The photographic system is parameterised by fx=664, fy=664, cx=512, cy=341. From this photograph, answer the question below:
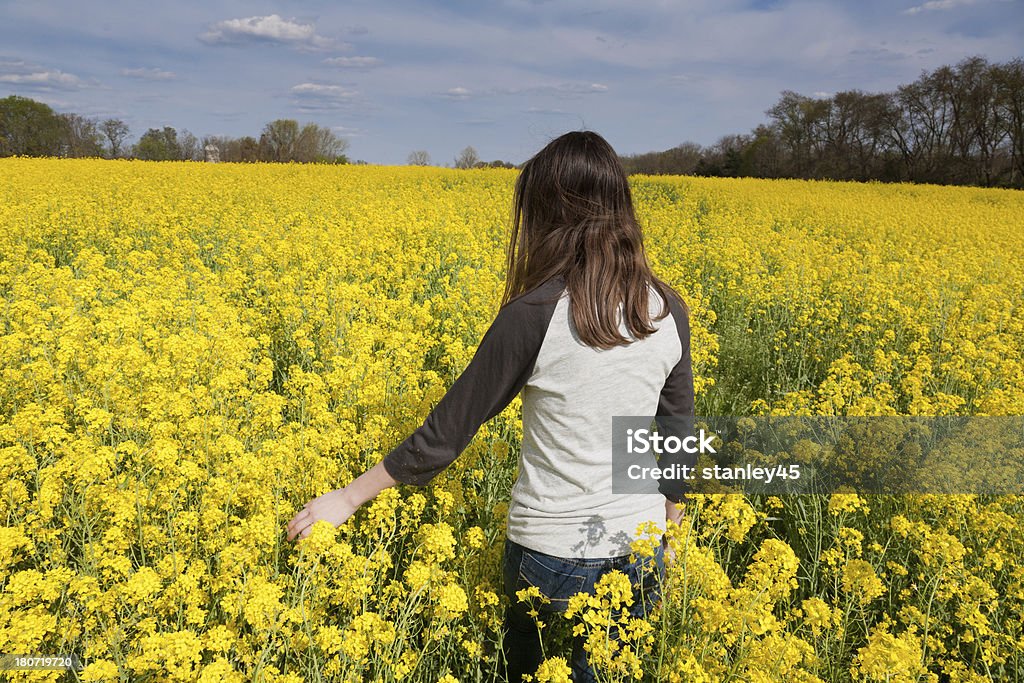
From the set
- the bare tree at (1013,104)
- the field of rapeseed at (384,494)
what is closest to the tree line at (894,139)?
the bare tree at (1013,104)

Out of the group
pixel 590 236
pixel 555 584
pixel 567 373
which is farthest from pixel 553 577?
pixel 590 236

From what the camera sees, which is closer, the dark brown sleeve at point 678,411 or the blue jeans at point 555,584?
the blue jeans at point 555,584

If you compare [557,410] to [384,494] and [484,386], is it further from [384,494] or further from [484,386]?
[384,494]

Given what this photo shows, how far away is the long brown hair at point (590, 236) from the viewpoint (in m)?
1.69

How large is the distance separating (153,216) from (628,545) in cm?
1008

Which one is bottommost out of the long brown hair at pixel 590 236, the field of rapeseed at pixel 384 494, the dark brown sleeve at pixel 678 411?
the field of rapeseed at pixel 384 494

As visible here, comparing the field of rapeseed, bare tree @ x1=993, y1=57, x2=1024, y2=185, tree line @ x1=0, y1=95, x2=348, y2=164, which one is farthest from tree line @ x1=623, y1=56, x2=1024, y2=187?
the field of rapeseed

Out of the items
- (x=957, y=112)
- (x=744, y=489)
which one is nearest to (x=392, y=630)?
(x=744, y=489)

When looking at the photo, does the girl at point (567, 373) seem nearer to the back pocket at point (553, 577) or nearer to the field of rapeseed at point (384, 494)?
the back pocket at point (553, 577)

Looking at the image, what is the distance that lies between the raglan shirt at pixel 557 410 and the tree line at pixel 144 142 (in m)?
36.2

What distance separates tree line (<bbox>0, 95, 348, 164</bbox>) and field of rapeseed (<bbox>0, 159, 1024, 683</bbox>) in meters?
31.1

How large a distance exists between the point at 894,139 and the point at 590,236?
167ft

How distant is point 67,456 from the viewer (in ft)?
8.74

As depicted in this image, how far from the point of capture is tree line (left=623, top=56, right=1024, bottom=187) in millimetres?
38656
